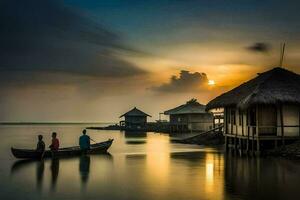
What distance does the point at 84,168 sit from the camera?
21.0m

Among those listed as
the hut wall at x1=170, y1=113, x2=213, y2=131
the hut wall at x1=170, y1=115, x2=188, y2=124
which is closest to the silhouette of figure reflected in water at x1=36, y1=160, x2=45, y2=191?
the hut wall at x1=170, y1=113, x2=213, y2=131

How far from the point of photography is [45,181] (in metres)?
16.7

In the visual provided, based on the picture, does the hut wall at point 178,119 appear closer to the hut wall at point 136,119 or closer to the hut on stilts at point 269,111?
the hut wall at point 136,119

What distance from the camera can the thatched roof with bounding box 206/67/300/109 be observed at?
2508 cm

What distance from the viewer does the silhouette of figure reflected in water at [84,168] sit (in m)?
17.2

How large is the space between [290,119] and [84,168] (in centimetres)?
1348

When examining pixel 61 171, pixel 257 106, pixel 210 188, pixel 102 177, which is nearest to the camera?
pixel 210 188

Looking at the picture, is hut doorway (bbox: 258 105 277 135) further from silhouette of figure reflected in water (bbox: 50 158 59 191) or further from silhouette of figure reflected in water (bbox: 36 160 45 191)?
silhouette of figure reflected in water (bbox: 36 160 45 191)

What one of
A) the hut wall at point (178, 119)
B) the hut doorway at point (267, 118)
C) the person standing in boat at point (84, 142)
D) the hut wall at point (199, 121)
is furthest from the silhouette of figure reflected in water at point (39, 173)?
the hut wall at point (178, 119)

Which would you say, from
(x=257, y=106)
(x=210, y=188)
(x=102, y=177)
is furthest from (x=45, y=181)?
(x=257, y=106)

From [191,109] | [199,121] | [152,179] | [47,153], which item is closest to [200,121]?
[199,121]

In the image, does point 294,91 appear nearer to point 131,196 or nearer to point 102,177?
point 102,177

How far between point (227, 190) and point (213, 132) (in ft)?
93.0

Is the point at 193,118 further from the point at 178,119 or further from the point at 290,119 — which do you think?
the point at 290,119
